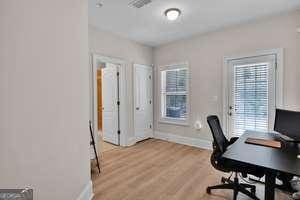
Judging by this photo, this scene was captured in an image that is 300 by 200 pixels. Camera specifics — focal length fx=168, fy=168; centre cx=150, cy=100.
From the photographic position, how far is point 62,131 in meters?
1.55

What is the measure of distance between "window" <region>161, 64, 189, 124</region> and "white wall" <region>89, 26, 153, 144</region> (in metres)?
0.76

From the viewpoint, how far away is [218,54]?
380 cm

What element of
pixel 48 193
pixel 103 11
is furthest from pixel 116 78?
pixel 48 193

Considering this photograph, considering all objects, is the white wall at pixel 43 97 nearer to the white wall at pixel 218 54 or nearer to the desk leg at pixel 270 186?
the desk leg at pixel 270 186

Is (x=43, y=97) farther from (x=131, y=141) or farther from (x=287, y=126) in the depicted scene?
(x=131, y=141)

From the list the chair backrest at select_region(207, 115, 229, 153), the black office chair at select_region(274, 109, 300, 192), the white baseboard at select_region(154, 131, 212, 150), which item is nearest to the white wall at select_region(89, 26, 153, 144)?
the white baseboard at select_region(154, 131, 212, 150)

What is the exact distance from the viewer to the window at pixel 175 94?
4449 mm

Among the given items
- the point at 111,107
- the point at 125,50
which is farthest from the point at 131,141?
the point at 125,50

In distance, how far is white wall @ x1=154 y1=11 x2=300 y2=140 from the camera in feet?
9.65

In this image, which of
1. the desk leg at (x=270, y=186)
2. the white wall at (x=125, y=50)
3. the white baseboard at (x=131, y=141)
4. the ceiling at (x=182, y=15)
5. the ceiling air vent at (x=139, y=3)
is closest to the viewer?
the desk leg at (x=270, y=186)

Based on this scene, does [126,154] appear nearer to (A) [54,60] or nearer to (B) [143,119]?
(B) [143,119]

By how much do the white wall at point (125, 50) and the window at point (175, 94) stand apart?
2.51 ft

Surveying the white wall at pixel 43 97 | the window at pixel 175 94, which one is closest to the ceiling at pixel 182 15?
the window at pixel 175 94

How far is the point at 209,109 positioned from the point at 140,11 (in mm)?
2589
